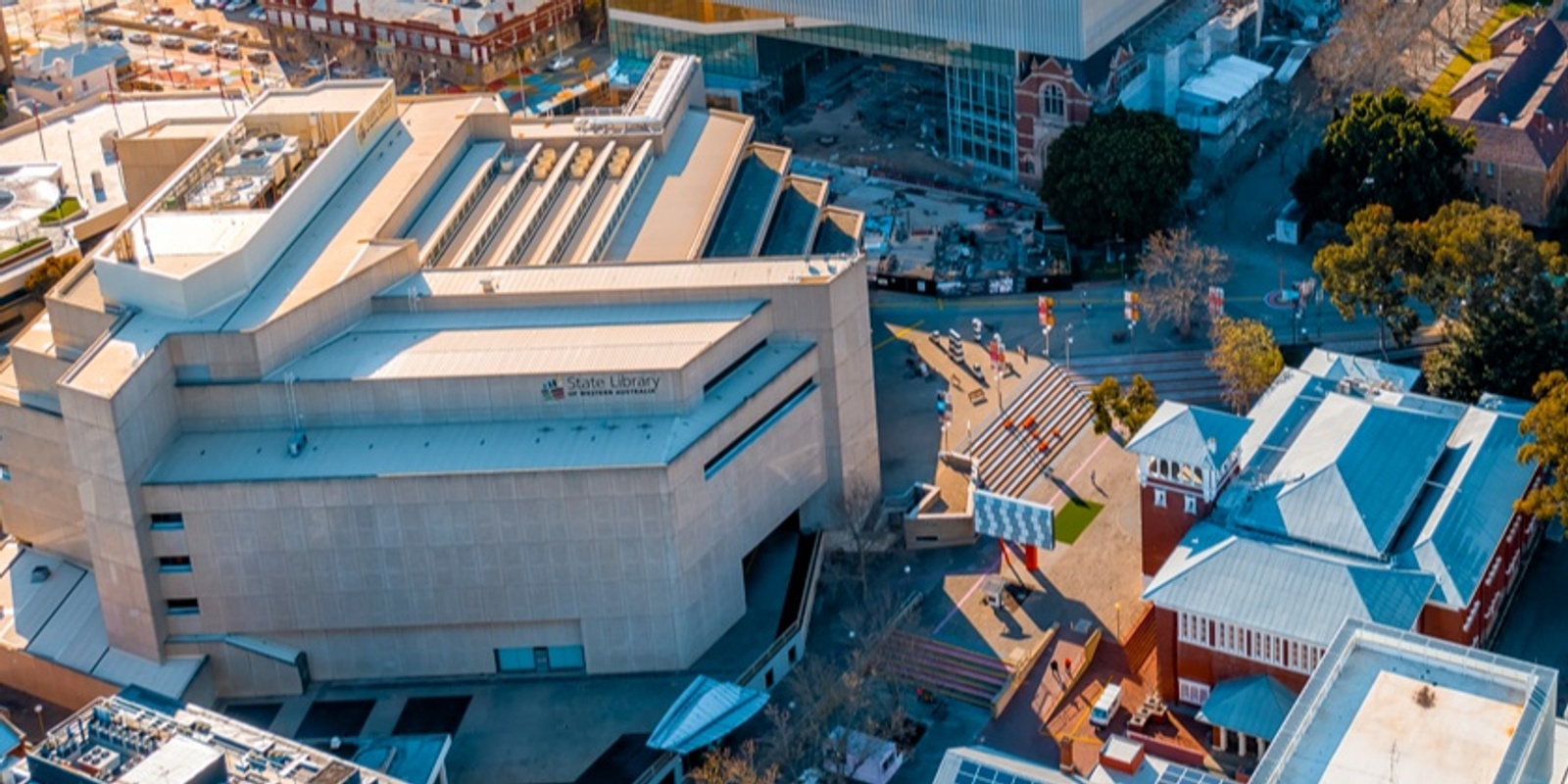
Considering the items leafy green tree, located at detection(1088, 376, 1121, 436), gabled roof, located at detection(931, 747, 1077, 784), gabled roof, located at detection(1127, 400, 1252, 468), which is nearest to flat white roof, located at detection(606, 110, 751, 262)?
leafy green tree, located at detection(1088, 376, 1121, 436)

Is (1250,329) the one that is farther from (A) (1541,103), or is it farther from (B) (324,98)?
(B) (324,98)

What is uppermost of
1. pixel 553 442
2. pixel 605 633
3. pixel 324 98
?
pixel 324 98

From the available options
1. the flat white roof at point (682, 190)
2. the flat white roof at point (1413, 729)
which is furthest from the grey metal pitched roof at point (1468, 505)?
the flat white roof at point (682, 190)

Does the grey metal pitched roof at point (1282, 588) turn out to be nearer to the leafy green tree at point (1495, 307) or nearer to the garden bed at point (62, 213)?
the leafy green tree at point (1495, 307)

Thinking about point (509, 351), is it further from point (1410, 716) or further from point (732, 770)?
point (1410, 716)

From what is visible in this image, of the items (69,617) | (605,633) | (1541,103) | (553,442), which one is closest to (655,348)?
(553,442)

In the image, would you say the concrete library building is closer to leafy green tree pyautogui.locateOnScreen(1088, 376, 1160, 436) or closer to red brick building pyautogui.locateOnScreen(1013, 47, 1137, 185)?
leafy green tree pyautogui.locateOnScreen(1088, 376, 1160, 436)
